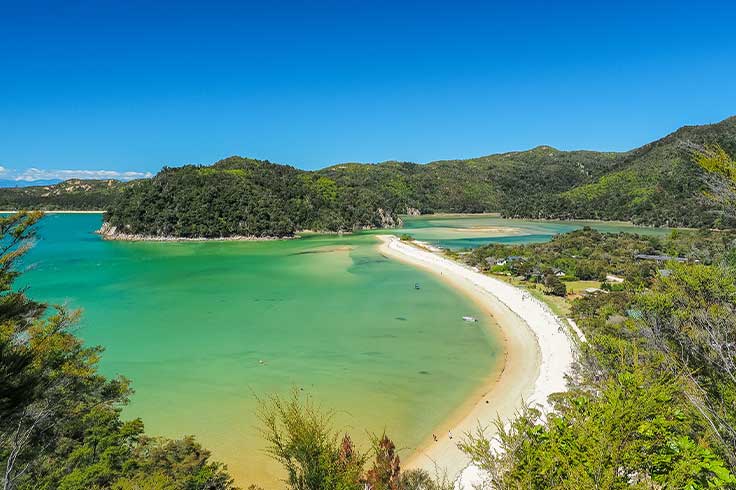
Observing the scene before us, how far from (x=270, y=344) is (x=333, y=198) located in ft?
306

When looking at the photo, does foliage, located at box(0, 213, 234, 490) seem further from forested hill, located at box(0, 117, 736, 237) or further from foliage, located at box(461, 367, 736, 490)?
forested hill, located at box(0, 117, 736, 237)

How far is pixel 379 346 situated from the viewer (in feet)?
71.7

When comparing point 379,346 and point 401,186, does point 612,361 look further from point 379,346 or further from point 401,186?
point 401,186

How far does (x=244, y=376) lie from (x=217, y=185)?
80684 mm

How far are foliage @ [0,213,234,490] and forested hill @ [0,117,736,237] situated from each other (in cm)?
4608

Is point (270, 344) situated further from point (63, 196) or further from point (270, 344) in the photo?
point (63, 196)

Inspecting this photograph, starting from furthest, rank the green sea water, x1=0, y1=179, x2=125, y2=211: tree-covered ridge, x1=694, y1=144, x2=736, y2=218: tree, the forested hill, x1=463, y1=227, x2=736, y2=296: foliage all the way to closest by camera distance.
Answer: x1=0, y1=179, x2=125, y2=211: tree-covered ridge < the forested hill < x1=463, y1=227, x2=736, y2=296: foliage < the green sea water < x1=694, y1=144, x2=736, y2=218: tree

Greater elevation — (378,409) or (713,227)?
(713,227)

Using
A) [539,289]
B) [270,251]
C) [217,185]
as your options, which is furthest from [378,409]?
[217,185]

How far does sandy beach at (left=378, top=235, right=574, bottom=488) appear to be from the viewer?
12.0 m

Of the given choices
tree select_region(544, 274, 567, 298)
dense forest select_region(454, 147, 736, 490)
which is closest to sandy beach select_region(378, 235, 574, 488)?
dense forest select_region(454, 147, 736, 490)

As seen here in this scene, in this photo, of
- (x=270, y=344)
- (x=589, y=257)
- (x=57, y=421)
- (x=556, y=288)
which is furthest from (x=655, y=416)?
(x=589, y=257)

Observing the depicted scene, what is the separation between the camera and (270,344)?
22234 mm

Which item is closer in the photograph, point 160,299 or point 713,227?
point 160,299
